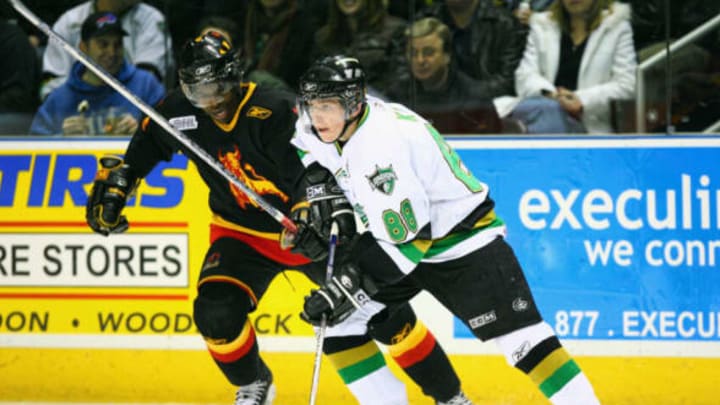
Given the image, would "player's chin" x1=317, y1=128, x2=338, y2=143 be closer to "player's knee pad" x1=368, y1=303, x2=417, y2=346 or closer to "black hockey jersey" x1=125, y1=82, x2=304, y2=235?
"black hockey jersey" x1=125, y1=82, x2=304, y2=235

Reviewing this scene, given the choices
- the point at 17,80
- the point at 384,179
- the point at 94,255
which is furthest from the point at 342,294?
the point at 17,80

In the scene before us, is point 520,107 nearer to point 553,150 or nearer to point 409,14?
point 553,150

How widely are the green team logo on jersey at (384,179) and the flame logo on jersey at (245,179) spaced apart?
82 cm

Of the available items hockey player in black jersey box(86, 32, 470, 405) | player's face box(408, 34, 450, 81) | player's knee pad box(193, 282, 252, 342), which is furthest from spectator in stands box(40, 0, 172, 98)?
player's knee pad box(193, 282, 252, 342)

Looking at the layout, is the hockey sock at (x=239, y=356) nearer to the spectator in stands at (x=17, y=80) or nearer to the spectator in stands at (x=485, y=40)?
the spectator in stands at (x=485, y=40)

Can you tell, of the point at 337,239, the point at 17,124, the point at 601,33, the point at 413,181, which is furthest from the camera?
the point at 17,124

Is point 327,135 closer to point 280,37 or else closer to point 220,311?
point 220,311

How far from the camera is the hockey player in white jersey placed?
10.8 ft

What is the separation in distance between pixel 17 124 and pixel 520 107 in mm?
1972

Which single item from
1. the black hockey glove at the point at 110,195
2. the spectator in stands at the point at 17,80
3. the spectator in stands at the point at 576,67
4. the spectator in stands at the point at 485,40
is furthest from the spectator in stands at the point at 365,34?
the spectator in stands at the point at 17,80

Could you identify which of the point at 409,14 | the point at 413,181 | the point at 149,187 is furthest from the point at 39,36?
the point at 413,181

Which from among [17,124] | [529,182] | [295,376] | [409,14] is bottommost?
[295,376]

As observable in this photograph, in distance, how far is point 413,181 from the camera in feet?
10.7

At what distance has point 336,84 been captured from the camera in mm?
3312
